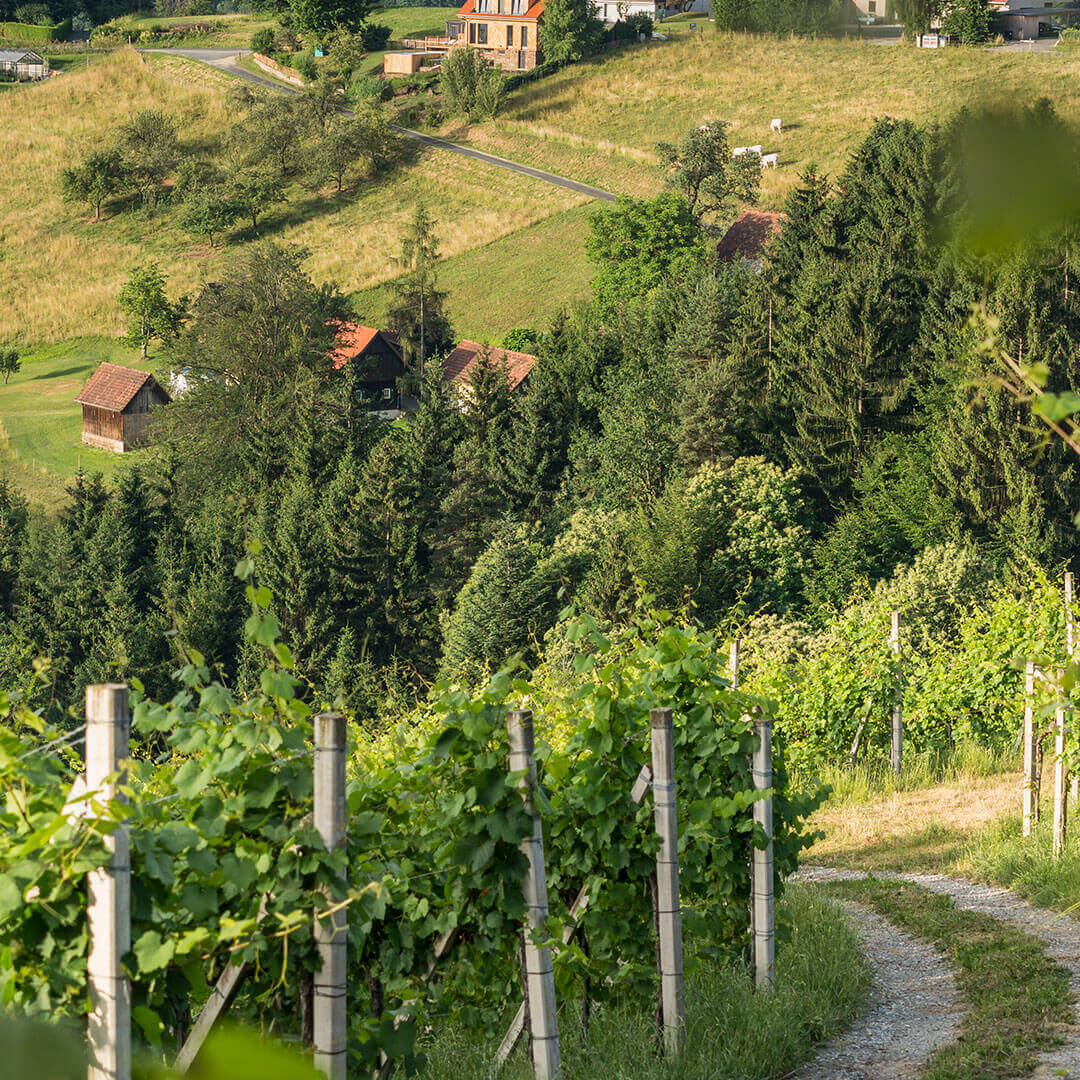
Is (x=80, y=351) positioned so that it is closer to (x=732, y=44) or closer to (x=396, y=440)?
(x=396, y=440)

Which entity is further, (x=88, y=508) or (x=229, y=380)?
(x=229, y=380)

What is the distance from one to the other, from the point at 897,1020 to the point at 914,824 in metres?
6.30

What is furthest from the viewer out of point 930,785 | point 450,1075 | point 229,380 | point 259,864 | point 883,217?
point 229,380

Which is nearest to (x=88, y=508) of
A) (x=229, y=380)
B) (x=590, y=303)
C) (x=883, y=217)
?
(x=229, y=380)

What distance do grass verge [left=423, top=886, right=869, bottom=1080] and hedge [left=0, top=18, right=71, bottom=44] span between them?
118 metres

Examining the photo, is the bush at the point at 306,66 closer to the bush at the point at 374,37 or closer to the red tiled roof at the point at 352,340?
the bush at the point at 374,37

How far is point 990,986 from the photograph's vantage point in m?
6.77

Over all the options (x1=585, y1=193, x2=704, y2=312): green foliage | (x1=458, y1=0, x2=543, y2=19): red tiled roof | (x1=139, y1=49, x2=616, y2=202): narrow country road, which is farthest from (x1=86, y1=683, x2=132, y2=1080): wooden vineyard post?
(x1=458, y1=0, x2=543, y2=19): red tiled roof

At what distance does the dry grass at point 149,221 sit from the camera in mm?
72062

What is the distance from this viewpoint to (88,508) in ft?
159

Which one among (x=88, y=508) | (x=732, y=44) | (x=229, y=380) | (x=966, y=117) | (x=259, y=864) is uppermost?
(x=732, y=44)

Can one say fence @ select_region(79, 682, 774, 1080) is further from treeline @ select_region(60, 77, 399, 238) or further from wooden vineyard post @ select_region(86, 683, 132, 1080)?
treeline @ select_region(60, 77, 399, 238)

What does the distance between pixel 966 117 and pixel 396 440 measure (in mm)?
48934

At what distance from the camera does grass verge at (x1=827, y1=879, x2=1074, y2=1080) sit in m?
5.58
